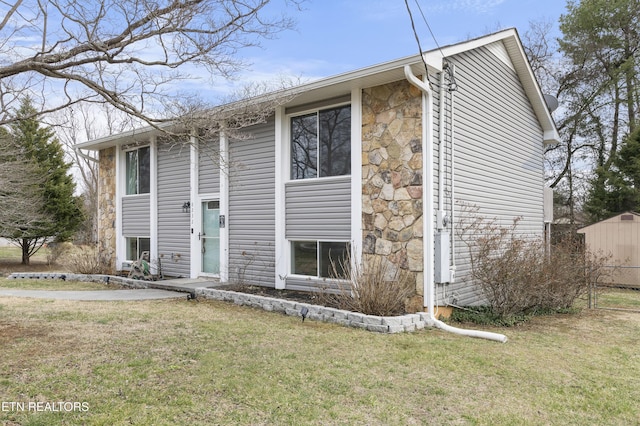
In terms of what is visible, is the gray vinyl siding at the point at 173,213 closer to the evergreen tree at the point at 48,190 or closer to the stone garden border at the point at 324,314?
the stone garden border at the point at 324,314

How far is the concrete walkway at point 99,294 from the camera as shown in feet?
27.4

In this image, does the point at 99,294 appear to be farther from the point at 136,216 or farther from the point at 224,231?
the point at 136,216

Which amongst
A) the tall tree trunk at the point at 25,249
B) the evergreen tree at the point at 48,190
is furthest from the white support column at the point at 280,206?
the tall tree trunk at the point at 25,249

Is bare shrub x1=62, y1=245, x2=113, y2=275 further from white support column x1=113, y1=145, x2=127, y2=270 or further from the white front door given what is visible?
the white front door

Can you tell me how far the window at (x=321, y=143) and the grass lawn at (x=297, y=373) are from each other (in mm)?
2786

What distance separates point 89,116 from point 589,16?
26003 mm

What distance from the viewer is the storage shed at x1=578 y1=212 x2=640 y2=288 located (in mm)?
12172

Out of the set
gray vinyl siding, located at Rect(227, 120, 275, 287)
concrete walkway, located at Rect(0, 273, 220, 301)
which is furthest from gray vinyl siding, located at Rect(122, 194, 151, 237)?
gray vinyl siding, located at Rect(227, 120, 275, 287)

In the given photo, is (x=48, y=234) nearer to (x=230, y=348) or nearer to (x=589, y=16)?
(x=230, y=348)

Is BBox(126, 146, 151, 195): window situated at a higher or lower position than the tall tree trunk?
higher

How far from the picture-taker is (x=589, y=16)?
18250mm

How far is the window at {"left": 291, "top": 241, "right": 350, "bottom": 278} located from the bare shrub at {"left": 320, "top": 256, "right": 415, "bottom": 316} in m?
0.42

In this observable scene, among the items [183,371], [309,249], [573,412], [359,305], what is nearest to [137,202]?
[309,249]

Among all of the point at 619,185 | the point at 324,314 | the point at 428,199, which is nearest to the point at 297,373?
the point at 324,314
